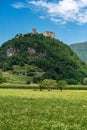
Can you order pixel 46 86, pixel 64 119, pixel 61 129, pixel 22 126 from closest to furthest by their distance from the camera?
pixel 61 129 → pixel 22 126 → pixel 64 119 → pixel 46 86

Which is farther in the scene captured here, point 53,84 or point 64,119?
point 53,84

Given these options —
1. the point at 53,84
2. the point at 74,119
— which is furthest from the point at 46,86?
the point at 74,119

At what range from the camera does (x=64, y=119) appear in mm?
31375

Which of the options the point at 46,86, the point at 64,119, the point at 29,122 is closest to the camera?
the point at 29,122

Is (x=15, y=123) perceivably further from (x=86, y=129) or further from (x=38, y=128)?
(x=86, y=129)

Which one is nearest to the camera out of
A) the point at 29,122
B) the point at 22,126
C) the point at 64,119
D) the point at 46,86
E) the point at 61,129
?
the point at 61,129

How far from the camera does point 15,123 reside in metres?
28.4

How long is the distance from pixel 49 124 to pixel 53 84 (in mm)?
123439

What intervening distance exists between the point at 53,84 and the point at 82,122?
122 metres

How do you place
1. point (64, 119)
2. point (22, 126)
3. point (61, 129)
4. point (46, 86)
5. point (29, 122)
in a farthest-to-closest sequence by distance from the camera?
point (46, 86) < point (64, 119) < point (29, 122) < point (22, 126) < point (61, 129)

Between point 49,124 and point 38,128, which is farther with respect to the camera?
point 49,124

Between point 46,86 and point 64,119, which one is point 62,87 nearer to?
point 46,86

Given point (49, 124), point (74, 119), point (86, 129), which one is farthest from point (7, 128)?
point (74, 119)

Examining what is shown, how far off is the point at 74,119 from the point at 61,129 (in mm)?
6678
